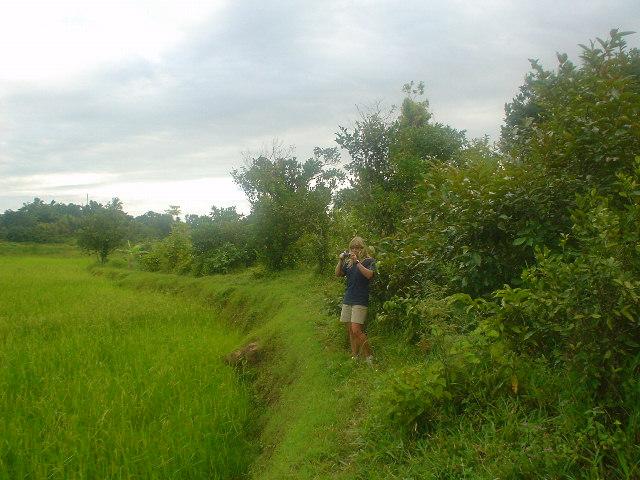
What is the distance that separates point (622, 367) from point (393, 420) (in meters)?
1.56

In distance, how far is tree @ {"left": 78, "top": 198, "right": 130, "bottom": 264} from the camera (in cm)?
2759

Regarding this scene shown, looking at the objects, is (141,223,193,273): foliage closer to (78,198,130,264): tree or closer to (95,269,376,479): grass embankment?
(78,198,130,264): tree

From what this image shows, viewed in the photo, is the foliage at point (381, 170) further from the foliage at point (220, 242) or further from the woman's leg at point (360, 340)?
the foliage at point (220, 242)

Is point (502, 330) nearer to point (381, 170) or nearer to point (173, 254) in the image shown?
point (381, 170)

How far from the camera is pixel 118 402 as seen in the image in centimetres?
539

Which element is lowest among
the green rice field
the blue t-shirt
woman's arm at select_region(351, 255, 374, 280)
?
the green rice field

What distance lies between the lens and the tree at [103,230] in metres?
27.6

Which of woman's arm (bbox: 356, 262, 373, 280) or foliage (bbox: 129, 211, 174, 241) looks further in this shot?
foliage (bbox: 129, 211, 174, 241)

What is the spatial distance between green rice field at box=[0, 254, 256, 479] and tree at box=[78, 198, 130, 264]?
760 inches

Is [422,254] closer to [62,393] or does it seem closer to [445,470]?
[445,470]

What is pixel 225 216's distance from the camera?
17.9 meters

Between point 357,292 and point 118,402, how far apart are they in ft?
9.88

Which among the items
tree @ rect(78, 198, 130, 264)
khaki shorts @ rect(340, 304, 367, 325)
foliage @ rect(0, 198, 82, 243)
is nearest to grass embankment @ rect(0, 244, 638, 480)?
khaki shorts @ rect(340, 304, 367, 325)

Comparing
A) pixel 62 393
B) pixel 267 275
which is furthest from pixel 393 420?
pixel 267 275
